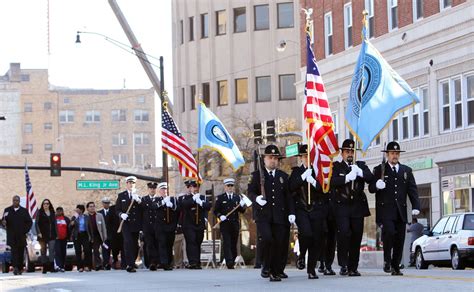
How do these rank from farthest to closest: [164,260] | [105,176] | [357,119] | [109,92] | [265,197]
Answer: [109,92] < [105,176] < [164,260] < [357,119] < [265,197]

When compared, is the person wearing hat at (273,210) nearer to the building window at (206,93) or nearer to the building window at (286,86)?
the building window at (286,86)

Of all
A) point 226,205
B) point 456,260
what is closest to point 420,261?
point 456,260

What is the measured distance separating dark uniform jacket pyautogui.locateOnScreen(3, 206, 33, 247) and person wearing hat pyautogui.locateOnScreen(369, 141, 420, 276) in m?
11.8

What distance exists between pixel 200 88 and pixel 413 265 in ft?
119

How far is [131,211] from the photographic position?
29375 millimetres

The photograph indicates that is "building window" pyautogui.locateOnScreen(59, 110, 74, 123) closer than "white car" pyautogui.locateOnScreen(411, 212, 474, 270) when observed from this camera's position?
No

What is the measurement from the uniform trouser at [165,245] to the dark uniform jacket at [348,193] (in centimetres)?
1030

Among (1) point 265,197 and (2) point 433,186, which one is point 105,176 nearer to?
(2) point 433,186

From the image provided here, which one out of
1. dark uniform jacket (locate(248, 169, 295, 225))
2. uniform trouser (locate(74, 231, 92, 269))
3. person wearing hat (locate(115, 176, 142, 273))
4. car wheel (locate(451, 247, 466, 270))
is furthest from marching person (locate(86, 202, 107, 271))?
dark uniform jacket (locate(248, 169, 295, 225))

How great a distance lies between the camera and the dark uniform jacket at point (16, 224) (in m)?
29.5

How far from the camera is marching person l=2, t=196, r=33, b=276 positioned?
29547 millimetres

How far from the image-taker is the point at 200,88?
71.2 meters

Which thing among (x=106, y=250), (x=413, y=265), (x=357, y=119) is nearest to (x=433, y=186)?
(x=413, y=265)

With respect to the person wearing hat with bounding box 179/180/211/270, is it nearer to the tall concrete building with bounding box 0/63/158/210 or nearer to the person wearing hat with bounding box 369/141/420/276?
the person wearing hat with bounding box 369/141/420/276
